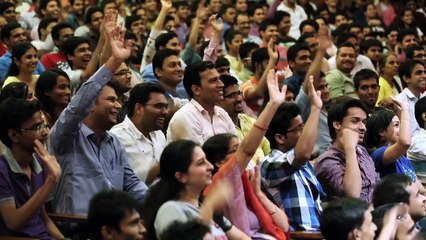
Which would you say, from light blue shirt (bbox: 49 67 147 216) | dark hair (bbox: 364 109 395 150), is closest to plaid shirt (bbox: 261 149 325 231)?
light blue shirt (bbox: 49 67 147 216)

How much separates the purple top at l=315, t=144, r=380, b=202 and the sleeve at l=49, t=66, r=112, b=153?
1254mm

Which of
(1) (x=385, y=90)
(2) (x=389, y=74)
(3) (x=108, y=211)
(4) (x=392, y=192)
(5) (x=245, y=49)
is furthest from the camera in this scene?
(5) (x=245, y=49)

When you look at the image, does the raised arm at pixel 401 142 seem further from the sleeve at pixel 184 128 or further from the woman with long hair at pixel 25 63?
the woman with long hair at pixel 25 63

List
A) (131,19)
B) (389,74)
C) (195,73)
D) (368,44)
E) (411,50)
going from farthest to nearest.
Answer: (131,19)
(368,44)
(411,50)
(389,74)
(195,73)

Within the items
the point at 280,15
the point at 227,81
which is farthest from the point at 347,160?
the point at 280,15

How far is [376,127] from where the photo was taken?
5.31m

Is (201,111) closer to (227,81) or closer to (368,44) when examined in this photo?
(227,81)

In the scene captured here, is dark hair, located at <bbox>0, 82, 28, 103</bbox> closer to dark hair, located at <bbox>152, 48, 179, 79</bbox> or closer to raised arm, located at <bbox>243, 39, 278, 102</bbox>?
dark hair, located at <bbox>152, 48, 179, 79</bbox>

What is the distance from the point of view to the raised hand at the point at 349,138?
4750 millimetres

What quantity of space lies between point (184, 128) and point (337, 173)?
77cm

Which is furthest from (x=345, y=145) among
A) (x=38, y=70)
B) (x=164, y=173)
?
(x=38, y=70)

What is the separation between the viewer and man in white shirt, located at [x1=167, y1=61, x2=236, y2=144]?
16.0 feet

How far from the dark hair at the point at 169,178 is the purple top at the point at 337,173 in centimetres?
120

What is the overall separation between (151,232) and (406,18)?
7.61m
